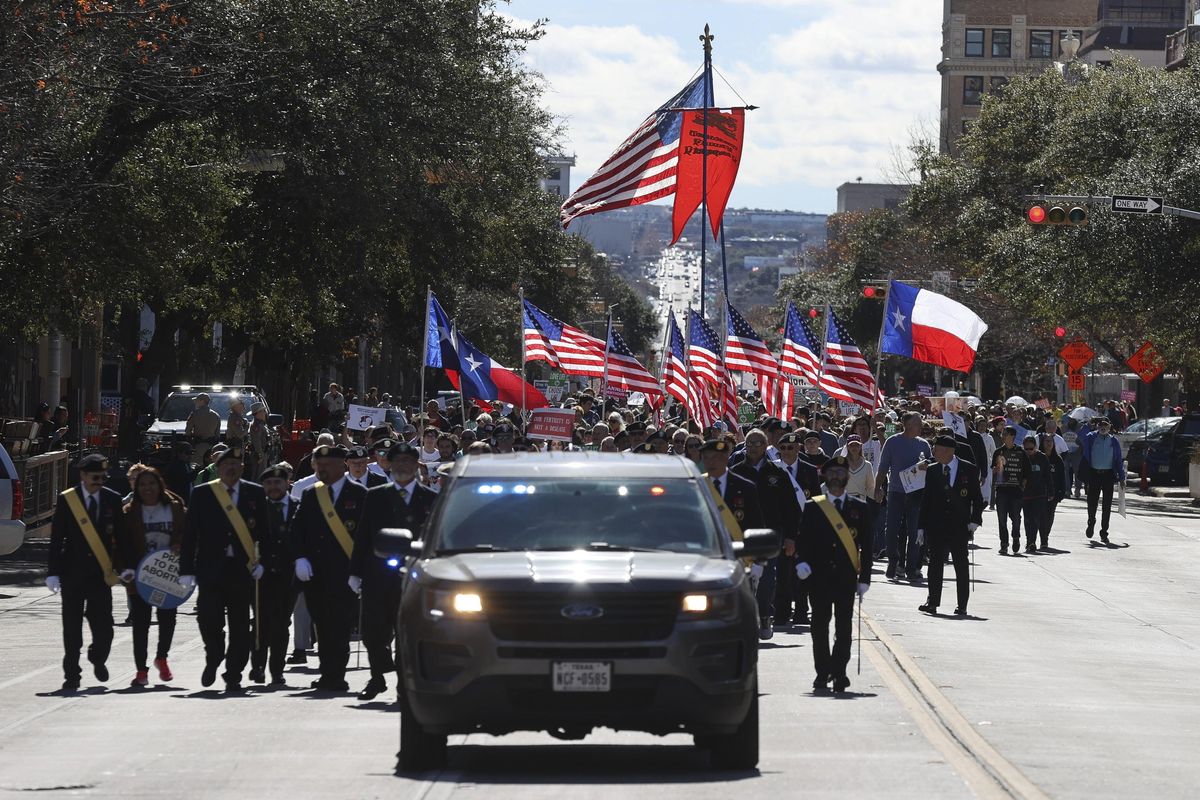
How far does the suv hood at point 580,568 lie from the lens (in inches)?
382

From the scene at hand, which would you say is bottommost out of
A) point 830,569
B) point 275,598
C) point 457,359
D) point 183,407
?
point 275,598

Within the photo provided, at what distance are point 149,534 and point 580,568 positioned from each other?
18.7 feet

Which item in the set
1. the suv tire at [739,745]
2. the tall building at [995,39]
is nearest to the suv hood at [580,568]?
the suv tire at [739,745]

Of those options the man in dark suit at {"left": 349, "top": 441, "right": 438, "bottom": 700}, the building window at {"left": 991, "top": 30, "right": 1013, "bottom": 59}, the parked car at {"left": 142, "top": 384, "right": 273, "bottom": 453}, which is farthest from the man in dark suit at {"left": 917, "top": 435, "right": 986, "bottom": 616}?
the building window at {"left": 991, "top": 30, "right": 1013, "bottom": 59}

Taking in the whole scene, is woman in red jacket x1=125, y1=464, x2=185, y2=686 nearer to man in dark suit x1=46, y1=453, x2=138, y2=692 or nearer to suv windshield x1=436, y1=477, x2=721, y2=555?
man in dark suit x1=46, y1=453, x2=138, y2=692

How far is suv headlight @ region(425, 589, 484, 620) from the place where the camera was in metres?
9.70

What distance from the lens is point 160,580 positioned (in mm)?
14242

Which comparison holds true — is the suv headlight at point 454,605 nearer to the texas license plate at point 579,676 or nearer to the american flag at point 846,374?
the texas license plate at point 579,676

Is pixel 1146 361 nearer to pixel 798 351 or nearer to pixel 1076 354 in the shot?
pixel 1076 354

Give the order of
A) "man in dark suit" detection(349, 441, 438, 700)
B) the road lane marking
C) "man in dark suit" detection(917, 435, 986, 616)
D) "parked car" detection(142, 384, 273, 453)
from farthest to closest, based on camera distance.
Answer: "parked car" detection(142, 384, 273, 453)
"man in dark suit" detection(917, 435, 986, 616)
"man in dark suit" detection(349, 441, 438, 700)
the road lane marking

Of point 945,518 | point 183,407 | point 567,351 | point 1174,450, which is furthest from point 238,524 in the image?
point 1174,450

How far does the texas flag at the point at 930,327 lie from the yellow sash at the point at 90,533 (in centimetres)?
1593

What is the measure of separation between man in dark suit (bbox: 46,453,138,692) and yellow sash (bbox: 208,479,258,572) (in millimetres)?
774

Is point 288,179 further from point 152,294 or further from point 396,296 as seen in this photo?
point 396,296
